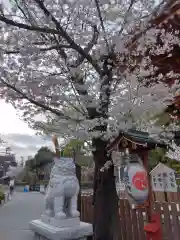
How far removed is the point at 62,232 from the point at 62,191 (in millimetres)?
620

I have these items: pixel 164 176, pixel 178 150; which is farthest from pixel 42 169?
pixel 178 150

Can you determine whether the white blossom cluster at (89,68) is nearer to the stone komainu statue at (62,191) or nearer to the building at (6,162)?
the stone komainu statue at (62,191)

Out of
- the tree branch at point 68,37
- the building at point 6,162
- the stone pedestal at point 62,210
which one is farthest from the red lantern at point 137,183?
the building at point 6,162

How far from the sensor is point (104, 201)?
415cm

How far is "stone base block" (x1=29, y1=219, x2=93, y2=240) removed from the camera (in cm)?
344

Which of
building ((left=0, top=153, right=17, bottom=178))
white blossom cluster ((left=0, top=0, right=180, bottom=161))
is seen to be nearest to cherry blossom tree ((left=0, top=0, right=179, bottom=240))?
white blossom cluster ((left=0, top=0, right=180, bottom=161))

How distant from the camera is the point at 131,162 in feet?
12.8

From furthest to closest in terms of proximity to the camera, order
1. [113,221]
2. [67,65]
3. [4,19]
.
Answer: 1. [113,221]
2. [67,65]
3. [4,19]

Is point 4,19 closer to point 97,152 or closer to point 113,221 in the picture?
point 97,152

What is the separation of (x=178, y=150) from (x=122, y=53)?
3421 millimetres

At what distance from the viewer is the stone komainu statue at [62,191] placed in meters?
3.85

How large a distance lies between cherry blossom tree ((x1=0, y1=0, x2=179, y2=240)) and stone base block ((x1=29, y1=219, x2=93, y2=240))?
480 millimetres

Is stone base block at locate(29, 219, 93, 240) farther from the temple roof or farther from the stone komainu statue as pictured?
the temple roof

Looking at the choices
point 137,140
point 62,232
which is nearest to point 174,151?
point 137,140
